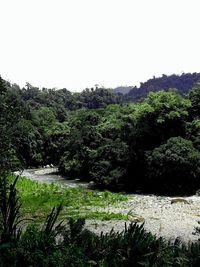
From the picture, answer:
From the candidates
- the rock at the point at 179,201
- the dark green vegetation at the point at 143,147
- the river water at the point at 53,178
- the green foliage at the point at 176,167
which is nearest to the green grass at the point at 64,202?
the rock at the point at 179,201

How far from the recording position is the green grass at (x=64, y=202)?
993 inches

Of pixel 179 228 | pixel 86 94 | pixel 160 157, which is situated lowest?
pixel 179 228

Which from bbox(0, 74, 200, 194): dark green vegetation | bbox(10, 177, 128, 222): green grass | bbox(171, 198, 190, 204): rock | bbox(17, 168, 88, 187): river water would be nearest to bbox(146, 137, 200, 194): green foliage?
bbox(0, 74, 200, 194): dark green vegetation

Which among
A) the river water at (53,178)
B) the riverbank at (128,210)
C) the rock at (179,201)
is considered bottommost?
the rock at (179,201)

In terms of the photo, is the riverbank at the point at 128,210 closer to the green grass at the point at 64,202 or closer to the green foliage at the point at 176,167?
the green grass at the point at 64,202

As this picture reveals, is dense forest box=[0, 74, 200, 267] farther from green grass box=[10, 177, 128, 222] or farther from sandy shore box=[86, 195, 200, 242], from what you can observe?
sandy shore box=[86, 195, 200, 242]

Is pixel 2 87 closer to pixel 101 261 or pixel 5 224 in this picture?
pixel 5 224

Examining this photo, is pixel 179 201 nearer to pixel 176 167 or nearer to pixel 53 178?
pixel 176 167

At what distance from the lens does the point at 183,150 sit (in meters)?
38.2

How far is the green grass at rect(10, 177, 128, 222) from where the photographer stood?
82.7ft

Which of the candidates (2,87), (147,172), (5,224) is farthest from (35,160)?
(5,224)

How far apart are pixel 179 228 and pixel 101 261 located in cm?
1742

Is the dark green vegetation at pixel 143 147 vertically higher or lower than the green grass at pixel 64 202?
higher

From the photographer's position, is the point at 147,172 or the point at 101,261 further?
the point at 147,172
